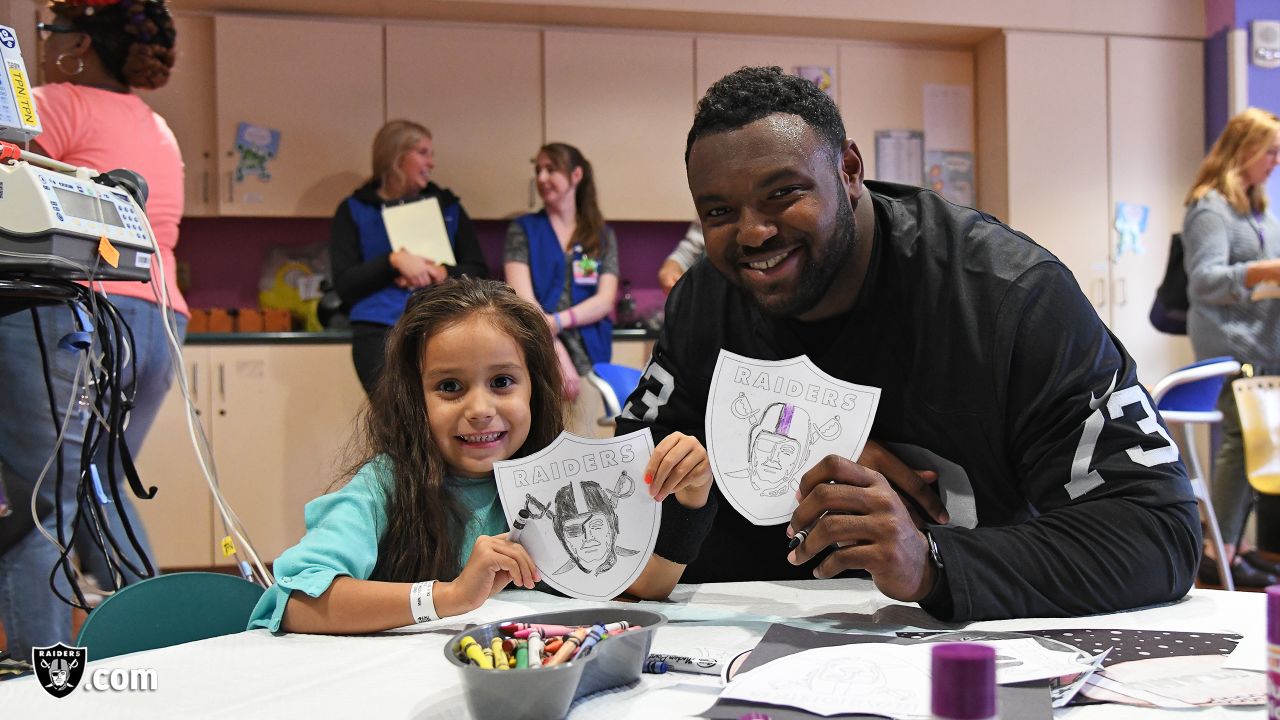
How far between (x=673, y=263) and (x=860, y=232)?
2.41m

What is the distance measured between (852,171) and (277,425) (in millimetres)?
3310

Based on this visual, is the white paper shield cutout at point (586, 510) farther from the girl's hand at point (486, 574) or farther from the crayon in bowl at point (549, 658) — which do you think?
the crayon in bowl at point (549, 658)

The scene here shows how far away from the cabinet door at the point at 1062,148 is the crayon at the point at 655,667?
4267mm

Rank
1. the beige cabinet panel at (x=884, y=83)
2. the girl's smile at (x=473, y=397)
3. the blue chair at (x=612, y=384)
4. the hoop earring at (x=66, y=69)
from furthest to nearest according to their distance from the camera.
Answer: the beige cabinet panel at (x=884, y=83)
the blue chair at (x=612, y=384)
the hoop earring at (x=66, y=69)
the girl's smile at (x=473, y=397)

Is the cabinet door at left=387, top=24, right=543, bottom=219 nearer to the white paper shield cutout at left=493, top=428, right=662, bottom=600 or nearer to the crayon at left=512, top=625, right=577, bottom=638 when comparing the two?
the white paper shield cutout at left=493, top=428, right=662, bottom=600

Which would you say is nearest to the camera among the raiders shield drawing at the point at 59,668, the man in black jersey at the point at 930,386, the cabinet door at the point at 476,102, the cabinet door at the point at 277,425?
the raiders shield drawing at the point at 59,668

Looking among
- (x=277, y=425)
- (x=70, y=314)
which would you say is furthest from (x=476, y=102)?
(x=70, y=314)

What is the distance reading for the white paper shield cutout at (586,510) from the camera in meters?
1.11

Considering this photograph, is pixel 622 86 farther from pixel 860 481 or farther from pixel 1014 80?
pixel 860 481

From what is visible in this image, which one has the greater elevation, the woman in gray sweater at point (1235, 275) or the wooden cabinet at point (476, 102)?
the wooden cabinet at point (476, 102)

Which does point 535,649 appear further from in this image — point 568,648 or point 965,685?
point 965,685

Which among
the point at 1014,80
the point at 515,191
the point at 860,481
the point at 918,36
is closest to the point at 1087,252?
the point at 1014,80

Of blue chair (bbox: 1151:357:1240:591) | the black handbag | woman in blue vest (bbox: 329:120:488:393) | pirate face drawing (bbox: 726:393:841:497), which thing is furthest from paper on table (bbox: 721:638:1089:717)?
the black handbag

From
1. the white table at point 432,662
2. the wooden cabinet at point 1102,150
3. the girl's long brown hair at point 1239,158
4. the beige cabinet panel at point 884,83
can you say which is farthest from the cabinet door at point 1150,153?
the white table at point 432,662
